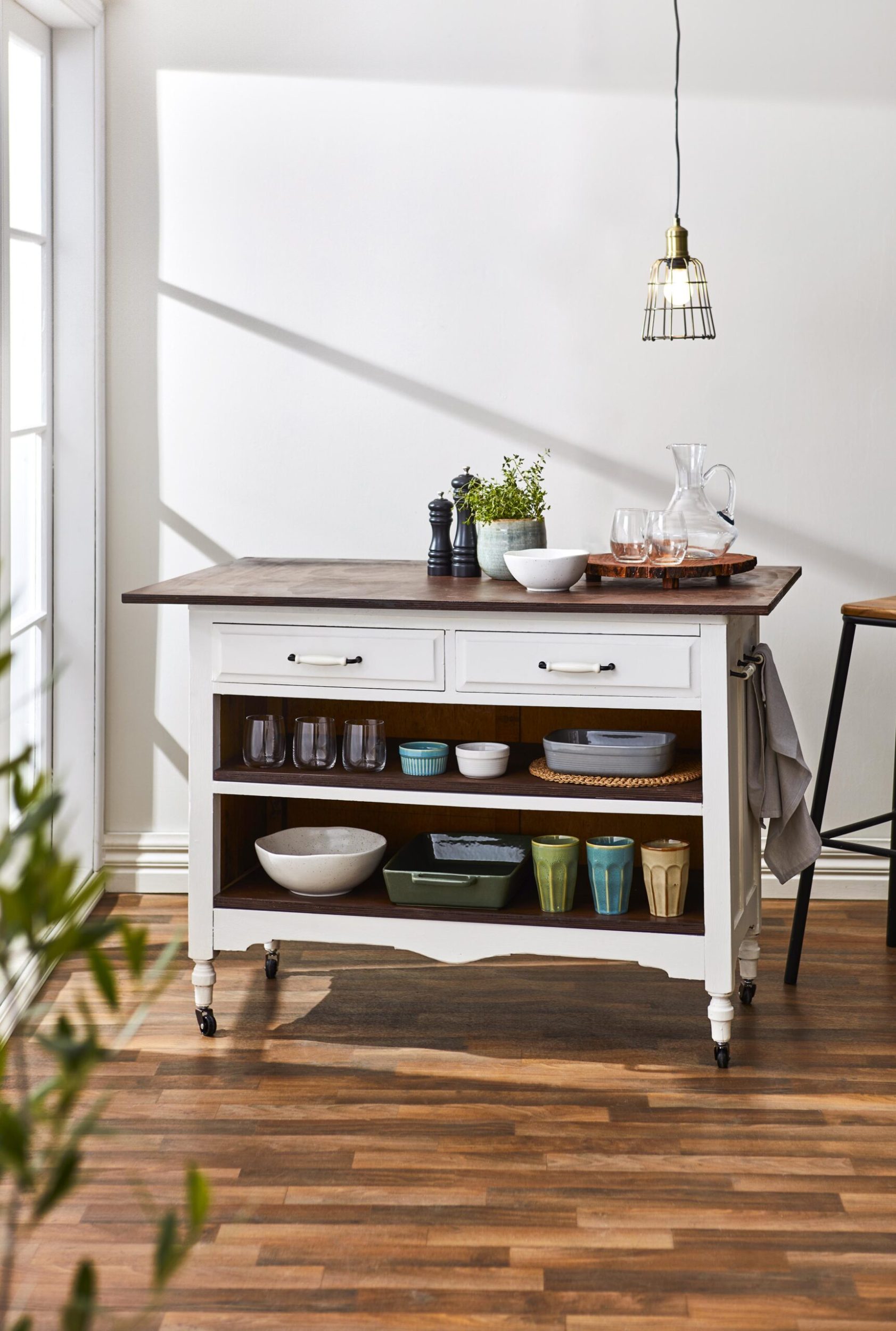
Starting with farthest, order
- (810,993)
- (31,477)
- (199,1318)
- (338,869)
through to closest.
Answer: (31,477) → (810,993) → (338,869) → (199,1318)

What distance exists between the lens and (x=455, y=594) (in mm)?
2697

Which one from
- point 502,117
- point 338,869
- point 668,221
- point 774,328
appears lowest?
point 338,869

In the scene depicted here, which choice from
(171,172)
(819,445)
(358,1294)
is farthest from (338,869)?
(171,172)

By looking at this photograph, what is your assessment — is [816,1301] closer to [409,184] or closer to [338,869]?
[338,869]

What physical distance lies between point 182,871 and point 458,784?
1.44 meters

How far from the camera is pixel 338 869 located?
284cm

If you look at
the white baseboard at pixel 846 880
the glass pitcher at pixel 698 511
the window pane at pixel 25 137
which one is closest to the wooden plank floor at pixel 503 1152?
the white baseboard at pixel 846 880

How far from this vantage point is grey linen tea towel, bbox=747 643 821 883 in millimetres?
2787

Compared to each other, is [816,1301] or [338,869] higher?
[338,869]

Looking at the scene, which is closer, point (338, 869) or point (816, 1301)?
point (816, 1301)

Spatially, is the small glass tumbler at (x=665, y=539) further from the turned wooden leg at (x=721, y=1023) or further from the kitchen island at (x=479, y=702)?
the turned wooden leg at (x=721, y=1023)

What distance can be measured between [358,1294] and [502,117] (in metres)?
2.92

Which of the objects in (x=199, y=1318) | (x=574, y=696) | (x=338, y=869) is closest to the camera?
(x=199, y=1318)

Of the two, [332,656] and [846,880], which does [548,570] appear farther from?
[846,880]
